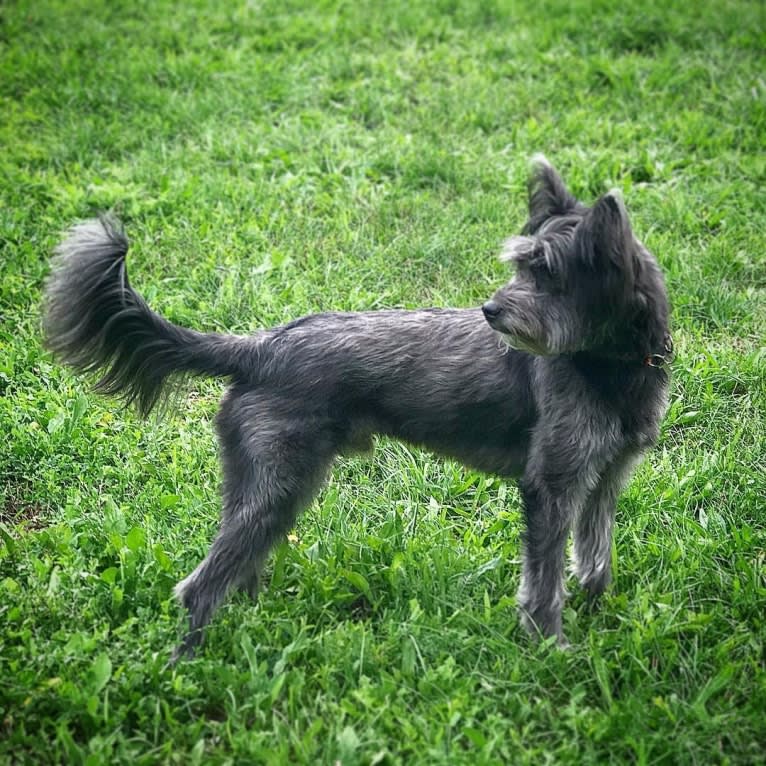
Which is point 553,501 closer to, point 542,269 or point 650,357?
point 650,357

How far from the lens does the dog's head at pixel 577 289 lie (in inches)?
145

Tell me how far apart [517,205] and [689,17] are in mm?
4617

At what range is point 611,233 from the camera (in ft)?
11.8

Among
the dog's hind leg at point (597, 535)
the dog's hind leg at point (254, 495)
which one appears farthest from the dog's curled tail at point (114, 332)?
the dog's hind leg at point (597, 535)

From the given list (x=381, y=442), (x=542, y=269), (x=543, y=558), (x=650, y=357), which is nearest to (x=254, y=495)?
(x=381, y=442)

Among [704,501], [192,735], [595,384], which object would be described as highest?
[595,384]

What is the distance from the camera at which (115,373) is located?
4148mm

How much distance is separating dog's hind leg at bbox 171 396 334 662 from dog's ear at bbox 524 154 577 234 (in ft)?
4.38

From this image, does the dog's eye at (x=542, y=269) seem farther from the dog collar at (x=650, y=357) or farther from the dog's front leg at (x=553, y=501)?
the dog's front leg at (x=553, y=501)

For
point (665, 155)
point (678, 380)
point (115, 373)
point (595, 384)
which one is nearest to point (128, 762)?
point (115, 373)

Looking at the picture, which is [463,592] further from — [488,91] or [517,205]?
[488,91]

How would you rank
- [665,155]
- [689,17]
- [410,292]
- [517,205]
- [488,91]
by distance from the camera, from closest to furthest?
[410,292] → [517,205] → [665,155] → [488,91] → [689,17]

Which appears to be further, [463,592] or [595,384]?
[463,592]

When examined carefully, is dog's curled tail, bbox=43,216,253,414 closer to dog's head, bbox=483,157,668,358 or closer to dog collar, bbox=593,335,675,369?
dog's head, bbox=483,157,668,358
